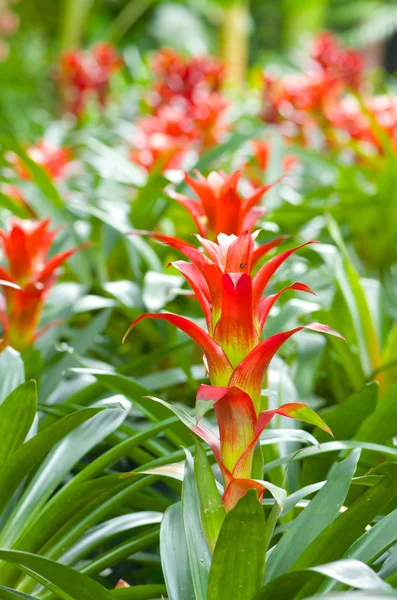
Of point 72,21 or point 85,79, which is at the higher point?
point 72,21

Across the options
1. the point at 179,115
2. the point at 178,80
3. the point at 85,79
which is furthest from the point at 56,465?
the point at 85,79

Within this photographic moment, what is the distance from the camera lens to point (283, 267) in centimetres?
136

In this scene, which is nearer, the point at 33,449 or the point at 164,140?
A: the point at 33,449

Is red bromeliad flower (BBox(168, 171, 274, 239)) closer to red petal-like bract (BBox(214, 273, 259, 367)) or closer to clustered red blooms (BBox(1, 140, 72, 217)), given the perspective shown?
red petal-like bract (BBox(214, 273, 259, 367))

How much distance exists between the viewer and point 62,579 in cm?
64

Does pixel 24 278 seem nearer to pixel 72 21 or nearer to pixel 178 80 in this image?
pixel 178 80

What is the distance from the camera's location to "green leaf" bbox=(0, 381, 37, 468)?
2.58 ft

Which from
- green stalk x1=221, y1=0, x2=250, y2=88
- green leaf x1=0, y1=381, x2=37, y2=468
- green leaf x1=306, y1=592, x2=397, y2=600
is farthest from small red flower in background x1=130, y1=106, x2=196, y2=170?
green stalk x1=221, y1=0, x2=250, y2=88

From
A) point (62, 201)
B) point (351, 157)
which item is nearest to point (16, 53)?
point (351, 157)

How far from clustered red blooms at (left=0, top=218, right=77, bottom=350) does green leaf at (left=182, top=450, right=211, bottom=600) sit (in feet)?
1.46

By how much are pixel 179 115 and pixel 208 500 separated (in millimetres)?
1769

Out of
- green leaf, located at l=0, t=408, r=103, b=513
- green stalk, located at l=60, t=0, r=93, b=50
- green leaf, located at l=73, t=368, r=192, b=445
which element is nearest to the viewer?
green leaf, located at l=0, t=408, r=103, b=513

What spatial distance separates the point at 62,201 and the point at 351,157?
54.3 inches

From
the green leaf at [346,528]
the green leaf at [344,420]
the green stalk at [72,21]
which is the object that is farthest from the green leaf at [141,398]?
the green stalk at [72,21]
